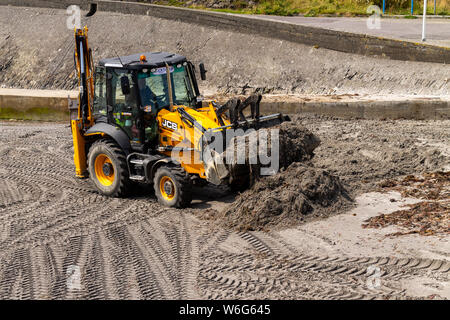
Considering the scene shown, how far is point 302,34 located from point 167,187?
11.5 metres

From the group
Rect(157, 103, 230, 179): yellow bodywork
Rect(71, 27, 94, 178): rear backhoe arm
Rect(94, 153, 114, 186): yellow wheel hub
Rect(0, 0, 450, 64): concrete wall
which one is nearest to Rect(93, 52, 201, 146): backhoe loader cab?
Rect(157, 103, 230, 179): yellow bodywork

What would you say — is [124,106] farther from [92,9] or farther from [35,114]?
[92,9]

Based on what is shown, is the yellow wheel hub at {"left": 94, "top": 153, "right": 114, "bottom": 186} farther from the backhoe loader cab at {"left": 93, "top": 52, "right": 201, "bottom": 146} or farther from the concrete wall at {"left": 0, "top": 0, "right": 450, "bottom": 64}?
the concrete wall at {"left": 0, "top": 0, "right": 450, "bottom": 64}

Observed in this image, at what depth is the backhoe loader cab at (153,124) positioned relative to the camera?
9.84 metres

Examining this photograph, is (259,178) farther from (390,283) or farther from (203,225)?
(390,283)

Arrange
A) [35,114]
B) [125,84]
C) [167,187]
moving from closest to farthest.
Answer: [125,84], [167,187], [35,114]

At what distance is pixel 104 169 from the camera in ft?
35.9

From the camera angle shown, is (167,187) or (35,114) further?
(35,114)

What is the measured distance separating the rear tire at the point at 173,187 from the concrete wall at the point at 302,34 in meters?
10.3

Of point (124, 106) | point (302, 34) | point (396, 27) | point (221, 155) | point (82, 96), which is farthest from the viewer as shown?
point (396, 27)

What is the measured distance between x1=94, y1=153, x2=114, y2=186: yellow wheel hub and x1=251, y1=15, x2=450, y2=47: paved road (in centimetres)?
1137

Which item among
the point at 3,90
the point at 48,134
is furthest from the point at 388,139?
the point at 3,90

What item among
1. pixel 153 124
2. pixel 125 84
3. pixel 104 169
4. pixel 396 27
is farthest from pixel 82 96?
pixel 396 27

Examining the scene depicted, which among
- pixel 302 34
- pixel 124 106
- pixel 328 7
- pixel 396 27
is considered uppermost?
pixel 328 7
